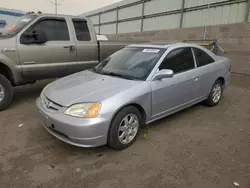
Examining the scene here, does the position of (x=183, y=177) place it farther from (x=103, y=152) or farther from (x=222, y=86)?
(x=222, y=86)

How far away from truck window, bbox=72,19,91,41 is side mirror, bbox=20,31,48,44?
100 cm

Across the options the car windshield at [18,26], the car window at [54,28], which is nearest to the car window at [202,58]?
the car window at [54,28]

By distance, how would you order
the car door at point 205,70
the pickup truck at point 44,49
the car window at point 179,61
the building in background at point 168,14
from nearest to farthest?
the car window at point 179,61, the car door at point 205,70, the pickup truck at point 44,49, the building in background at point 168,14

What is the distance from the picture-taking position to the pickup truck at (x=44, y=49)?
14.1 ft

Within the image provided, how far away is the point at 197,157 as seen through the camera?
2.83 m

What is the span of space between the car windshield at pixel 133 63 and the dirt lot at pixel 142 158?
3.53 feet

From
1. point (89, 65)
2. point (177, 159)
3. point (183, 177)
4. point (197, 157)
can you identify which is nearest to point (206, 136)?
point (197, 157)

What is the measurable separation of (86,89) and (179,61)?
6.12 feet

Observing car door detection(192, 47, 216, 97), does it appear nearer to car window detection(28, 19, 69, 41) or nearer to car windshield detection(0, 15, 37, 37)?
car window detection(28, 19, 69, 41)

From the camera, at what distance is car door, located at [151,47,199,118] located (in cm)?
332

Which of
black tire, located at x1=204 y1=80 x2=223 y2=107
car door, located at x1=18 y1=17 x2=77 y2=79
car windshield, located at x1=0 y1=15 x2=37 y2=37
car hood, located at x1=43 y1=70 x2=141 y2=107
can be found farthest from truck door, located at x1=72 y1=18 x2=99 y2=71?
black tire, located at x1=204 y1=80 x2=223 y2=107

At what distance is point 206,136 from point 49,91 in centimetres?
272

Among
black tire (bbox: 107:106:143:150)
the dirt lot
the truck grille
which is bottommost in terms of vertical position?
the dirt lot

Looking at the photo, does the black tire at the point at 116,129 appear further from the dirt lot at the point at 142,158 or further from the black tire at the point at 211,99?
the black tire at the point at 211,99
